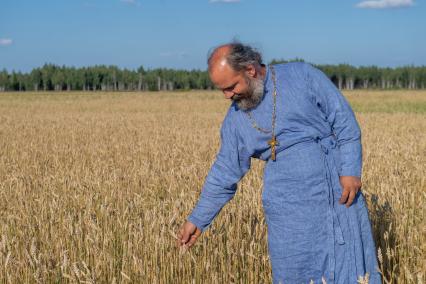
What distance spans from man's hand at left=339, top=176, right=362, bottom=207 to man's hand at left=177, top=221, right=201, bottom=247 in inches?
34.2

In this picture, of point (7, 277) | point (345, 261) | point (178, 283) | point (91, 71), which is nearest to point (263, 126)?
point (345, 261)

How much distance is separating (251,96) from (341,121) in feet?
1.63

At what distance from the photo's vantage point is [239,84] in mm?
2994

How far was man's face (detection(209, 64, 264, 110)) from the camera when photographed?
2.96m

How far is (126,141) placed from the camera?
13.5 m

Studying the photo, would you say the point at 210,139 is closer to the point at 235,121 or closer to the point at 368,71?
the point at 235,121

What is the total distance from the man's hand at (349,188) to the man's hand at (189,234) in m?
0.87

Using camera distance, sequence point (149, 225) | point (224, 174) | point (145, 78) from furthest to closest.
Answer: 1. point (145, 78)
2. point (149, 225)
3. point (224, 174)

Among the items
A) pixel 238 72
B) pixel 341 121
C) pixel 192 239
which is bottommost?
pixel 192 239

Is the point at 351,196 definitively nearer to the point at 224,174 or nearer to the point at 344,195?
the point at 344,195

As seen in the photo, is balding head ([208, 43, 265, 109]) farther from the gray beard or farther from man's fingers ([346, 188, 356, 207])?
man's fingers ([346, 188, 356, 207])

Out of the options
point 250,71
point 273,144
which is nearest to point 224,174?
point 273,144

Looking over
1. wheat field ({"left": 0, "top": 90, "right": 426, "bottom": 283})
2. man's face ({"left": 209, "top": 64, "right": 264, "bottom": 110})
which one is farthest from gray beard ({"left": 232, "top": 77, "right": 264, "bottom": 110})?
wheat field ({"left": 0, "top": 90, "right": 426, "bottom": 283})

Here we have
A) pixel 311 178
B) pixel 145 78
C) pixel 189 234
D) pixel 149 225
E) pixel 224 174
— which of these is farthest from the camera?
pixel 145 78
